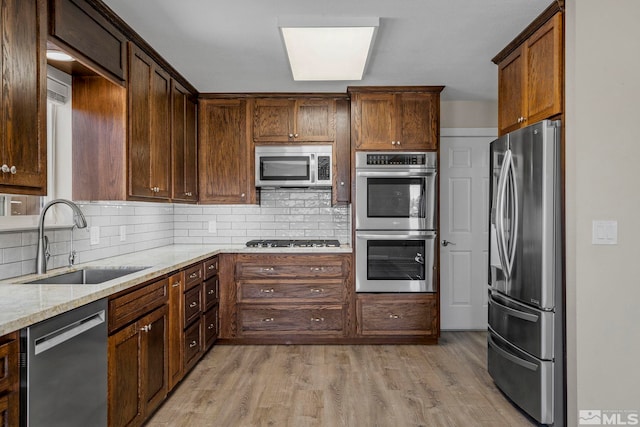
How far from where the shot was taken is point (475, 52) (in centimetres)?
321

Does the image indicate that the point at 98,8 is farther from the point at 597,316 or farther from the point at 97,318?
the point at 597,316

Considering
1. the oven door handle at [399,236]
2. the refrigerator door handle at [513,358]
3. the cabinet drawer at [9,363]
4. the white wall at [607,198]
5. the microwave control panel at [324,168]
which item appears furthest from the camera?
the microwave control panel at [324,168]

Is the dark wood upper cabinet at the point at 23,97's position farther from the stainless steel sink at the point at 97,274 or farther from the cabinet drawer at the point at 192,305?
the cabinet drawer at the point at 192,305

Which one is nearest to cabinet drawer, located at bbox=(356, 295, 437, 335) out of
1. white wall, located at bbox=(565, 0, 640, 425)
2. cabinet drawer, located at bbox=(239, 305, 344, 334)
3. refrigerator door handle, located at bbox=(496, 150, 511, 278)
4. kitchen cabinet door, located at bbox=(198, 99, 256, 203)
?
cabinet drawer, located at bbox=(239, 305, 344, 334)

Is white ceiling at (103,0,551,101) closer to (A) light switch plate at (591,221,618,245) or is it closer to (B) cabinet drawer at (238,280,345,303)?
(A) light switch plate at (591,221,618,245)

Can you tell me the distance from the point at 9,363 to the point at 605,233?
8.42 feet

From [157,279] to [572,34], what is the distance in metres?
2.63

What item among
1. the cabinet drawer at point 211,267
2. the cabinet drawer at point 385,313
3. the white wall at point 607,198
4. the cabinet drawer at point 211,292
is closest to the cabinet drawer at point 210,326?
the cabinet drawer at point 211,292

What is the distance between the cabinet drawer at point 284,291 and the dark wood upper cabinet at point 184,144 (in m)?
0.99

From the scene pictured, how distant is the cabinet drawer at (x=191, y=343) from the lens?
316 centimetres

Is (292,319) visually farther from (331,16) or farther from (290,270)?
(331,16)

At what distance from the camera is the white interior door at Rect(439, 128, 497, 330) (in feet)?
15.0

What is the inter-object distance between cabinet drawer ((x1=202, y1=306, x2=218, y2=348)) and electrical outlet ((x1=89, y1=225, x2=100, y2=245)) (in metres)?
1.02

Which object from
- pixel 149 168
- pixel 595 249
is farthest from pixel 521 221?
pixel 149 168
